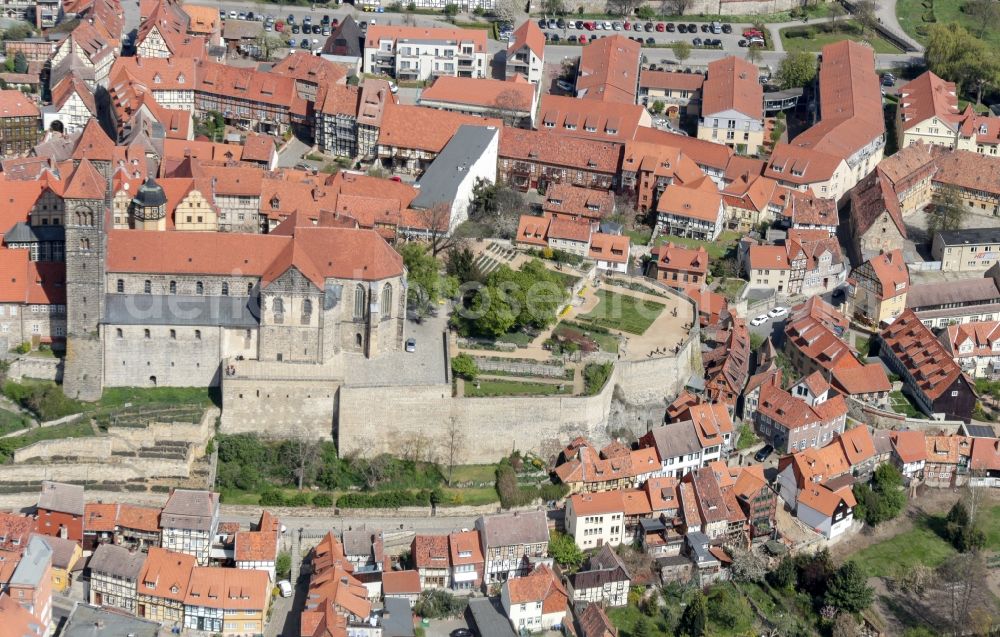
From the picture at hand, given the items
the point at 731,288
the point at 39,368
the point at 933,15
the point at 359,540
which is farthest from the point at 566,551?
the point at 933,15

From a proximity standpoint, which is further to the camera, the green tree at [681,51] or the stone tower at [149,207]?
the green tree at [681,51]

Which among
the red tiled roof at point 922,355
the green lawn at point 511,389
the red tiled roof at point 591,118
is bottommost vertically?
the red tiled roof at point 922,355

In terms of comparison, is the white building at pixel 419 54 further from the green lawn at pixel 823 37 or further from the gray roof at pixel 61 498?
the gray roof at pixel 61 498

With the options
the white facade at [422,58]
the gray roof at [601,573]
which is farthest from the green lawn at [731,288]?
the white facade at [422,58]

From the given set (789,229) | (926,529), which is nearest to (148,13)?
(789,229)

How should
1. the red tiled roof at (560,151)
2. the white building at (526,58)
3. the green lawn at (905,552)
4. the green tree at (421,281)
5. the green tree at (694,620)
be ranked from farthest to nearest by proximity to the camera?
the white building at (526,58), the red tiled roof at (560,151), the green tree at (421,281), the green lawn at (905,552), the green tree at (694,620)

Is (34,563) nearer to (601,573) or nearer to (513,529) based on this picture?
(513,529)

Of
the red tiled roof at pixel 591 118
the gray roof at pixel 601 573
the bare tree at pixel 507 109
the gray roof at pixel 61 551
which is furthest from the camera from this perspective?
the bare tree at pixel 507 109
